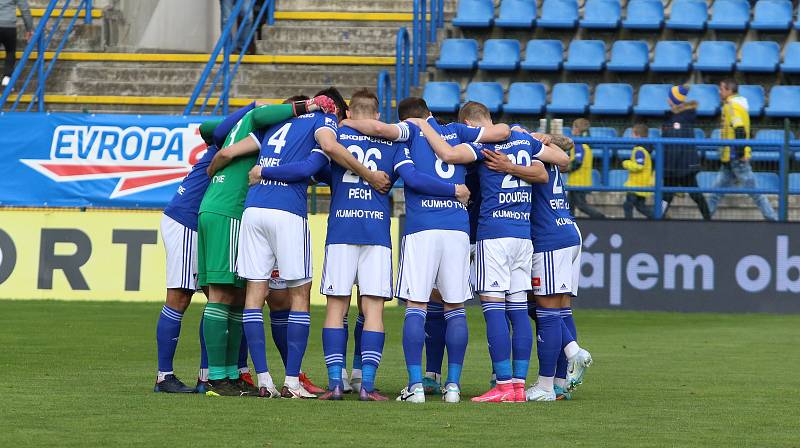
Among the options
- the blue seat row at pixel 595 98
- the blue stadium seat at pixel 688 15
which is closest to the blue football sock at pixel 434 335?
the blue seat row at pixel 595 98

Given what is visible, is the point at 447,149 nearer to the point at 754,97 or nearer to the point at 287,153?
the point at 287,153

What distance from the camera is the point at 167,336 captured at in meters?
9.03

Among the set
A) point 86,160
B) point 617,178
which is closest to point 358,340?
point 617,178

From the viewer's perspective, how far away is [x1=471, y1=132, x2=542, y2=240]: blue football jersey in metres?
8.87

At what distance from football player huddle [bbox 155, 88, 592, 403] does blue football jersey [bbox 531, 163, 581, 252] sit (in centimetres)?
6

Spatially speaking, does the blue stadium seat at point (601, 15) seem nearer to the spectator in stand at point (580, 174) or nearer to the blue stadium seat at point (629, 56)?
the blue stadium seat at point (629, 56)

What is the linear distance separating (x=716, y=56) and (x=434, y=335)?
13.5m

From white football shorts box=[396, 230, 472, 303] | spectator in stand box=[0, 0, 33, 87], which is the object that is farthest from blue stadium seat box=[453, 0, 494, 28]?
white football shorts box=[396, 230, 472, 303]

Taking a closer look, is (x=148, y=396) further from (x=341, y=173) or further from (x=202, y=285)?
(x=341, y=173)

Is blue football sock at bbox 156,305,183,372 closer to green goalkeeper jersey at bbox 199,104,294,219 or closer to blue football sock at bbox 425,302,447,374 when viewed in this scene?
green goalkeeper jersey at bbox 199,104,294,219

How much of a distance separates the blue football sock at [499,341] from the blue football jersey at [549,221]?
1.89 ft

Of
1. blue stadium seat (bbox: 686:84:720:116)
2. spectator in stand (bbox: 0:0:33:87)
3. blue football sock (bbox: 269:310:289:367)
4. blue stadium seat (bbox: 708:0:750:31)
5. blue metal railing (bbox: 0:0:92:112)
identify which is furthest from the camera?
blue stadium seat (bbox: 708:0:750:31)

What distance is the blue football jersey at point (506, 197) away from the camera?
29.1 feet

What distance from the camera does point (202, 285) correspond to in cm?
893
